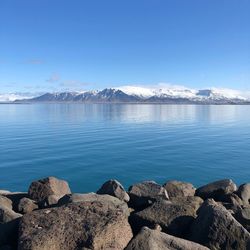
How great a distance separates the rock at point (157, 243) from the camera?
7.23 m

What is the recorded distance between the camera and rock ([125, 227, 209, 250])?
23.7 ft

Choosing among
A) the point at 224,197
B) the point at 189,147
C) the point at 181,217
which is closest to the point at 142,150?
the point at 189,147

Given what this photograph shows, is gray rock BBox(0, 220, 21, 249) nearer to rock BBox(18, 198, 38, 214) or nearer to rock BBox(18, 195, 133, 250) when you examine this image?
rock BBox(18, 195, 133, 250)

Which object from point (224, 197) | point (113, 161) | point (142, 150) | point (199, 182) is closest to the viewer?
point (224, 197)

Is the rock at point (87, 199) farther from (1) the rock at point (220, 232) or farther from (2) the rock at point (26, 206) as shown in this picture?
(1) the rock at point (220, 232)

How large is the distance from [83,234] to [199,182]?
48.5 feet

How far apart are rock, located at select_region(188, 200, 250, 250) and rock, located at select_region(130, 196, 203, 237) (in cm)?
59

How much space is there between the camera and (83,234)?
24.6 feet

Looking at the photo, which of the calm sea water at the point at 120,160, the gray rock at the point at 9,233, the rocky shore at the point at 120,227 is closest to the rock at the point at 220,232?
the rocky shore at the point at 120,227

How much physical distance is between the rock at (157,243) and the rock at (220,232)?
0.64 meters

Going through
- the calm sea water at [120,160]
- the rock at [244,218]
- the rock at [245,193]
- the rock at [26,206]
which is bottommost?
the calm sea water at [120,160]

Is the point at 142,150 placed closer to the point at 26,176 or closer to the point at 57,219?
the point at 26,176

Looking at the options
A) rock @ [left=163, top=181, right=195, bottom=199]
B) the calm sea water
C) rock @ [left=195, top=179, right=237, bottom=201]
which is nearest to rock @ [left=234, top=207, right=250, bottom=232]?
rock @ [left=195, top=179, right=237, bottom=201]

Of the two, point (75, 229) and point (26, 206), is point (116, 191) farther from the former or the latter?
point (75, 229)
